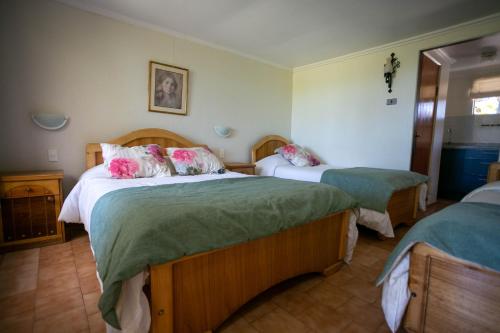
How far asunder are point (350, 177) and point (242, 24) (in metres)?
2.08

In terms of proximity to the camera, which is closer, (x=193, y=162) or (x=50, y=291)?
(x=50, y=291)

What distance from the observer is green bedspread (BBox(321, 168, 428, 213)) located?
7.99 feet

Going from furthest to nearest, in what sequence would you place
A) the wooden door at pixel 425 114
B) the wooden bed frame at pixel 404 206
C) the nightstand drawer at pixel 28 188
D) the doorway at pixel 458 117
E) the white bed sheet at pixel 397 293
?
the doorway at pixel 458 117 → the wooden door at pixel 425 114 → the wooden bed frame at pixel 404 206 → the nightstand drawer at pixel 28 188 → the white bed sheet at pixel 397 293

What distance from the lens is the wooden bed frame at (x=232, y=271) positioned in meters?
1.04

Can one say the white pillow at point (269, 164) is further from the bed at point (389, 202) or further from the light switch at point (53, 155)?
the light switch at point (53, 155)

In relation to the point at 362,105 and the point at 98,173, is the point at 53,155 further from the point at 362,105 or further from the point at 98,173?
the point at 362,105

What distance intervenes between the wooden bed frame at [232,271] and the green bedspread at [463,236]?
1.69 ft

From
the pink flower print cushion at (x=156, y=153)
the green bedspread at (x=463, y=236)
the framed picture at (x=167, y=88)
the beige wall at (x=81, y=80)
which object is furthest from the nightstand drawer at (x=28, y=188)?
the green bedspread at (x=463, y=236)

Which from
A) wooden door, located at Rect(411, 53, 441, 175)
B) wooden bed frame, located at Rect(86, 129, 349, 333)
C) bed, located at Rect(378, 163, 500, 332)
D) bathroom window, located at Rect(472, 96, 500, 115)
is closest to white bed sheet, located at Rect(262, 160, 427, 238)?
wooden door, located at Rect(411, 53, 441, 175)

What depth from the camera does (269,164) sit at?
364 cm

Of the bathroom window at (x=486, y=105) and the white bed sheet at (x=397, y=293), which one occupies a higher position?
the bathroom window at (x=486, y=105)

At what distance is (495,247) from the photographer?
0.98 m

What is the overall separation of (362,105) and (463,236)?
2.88 metres

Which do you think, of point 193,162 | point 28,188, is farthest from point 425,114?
Result: point 28,188
